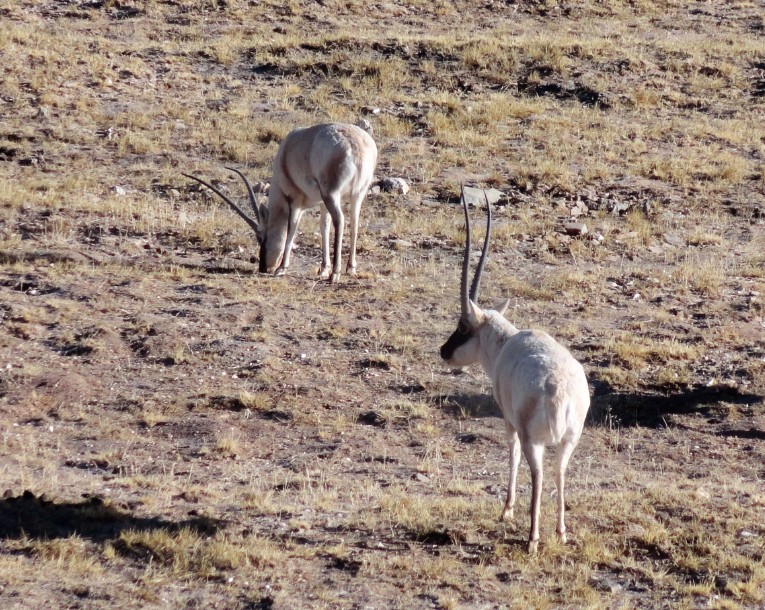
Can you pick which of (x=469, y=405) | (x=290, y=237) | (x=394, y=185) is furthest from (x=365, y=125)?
(x=469, y=405)

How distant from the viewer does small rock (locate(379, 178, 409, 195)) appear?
62.1 ft

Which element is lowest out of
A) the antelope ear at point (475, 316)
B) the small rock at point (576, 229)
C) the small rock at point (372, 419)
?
the small rock at point (372, 419)

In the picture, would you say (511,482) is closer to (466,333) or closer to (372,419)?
(466,333)

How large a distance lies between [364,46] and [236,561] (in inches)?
806

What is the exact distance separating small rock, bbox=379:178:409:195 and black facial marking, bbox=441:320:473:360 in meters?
9.78

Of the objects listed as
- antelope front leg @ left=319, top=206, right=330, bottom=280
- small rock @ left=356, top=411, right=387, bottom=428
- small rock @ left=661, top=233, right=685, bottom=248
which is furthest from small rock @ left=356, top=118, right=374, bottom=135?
small rock @ left=356, top=411, right=387, bottom=428

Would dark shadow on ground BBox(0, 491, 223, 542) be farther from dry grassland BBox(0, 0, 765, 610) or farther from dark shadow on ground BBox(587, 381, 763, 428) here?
dark shadow on ground BBox(587, 381, 763, 428)

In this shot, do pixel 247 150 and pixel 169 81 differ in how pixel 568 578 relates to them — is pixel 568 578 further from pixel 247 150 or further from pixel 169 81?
pixel 169 81

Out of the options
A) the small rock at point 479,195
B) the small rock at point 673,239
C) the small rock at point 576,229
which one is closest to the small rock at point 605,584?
the small rock at point 576,229

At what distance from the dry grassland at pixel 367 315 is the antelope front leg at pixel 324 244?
31cm

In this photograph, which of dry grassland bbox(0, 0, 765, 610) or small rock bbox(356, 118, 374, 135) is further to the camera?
small rock bbox(356, 118, 374, 135)

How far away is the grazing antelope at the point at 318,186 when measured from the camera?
14438 mm

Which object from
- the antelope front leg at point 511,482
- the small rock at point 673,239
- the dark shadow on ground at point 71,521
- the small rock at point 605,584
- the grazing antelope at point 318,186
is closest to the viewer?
the small rock at point 605,584

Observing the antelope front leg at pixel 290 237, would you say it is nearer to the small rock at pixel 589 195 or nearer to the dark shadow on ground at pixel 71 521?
the small rock at pixel 589 195
